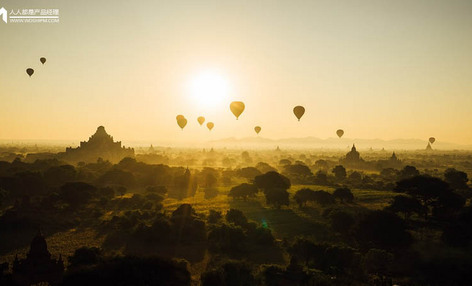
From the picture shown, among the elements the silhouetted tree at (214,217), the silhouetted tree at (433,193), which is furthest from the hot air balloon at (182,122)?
the silhouetted tree at (433,193)

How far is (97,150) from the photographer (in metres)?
147

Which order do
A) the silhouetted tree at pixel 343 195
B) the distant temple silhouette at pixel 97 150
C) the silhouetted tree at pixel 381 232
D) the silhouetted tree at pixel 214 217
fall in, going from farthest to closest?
the distant temple silhouette at pixel 97 150 → the silhouetted tree at pixel 343 195 → the silhouetted tree at pixel 214 217 → the silhouetted tree at pixel 381 232

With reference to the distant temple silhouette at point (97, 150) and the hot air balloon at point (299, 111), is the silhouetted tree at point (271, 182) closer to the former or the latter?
the hot air balloon at point (299, 111)

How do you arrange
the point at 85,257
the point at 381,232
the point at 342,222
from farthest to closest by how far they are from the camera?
the point at 342,222
the point at 381,232
the point at 85,257

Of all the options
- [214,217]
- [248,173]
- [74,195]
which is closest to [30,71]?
[74,195]

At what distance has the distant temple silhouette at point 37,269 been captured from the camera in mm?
28516

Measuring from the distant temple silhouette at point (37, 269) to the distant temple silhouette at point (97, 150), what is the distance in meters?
120

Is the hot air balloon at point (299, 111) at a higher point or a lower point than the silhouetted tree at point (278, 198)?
higher

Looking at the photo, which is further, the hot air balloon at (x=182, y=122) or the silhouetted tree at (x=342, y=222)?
the hot air balloon at (x=182, y=122)

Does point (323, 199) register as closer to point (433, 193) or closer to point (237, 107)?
point (433, 193)

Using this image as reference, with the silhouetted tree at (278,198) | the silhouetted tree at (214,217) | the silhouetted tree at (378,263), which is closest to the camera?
the silhouetted tree at (378,263)

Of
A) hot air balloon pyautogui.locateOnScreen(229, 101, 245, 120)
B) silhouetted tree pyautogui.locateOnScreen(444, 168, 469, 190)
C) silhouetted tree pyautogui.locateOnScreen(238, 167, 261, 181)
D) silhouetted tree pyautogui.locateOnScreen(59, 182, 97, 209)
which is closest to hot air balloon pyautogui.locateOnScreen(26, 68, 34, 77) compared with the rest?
silhouetted tree pyautogui.locateOnScreen(59, 182, 97, 209)

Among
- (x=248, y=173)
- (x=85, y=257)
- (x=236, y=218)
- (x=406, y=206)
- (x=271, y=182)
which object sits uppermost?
(x=271, y=182)

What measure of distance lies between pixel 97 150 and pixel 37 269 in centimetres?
12580
